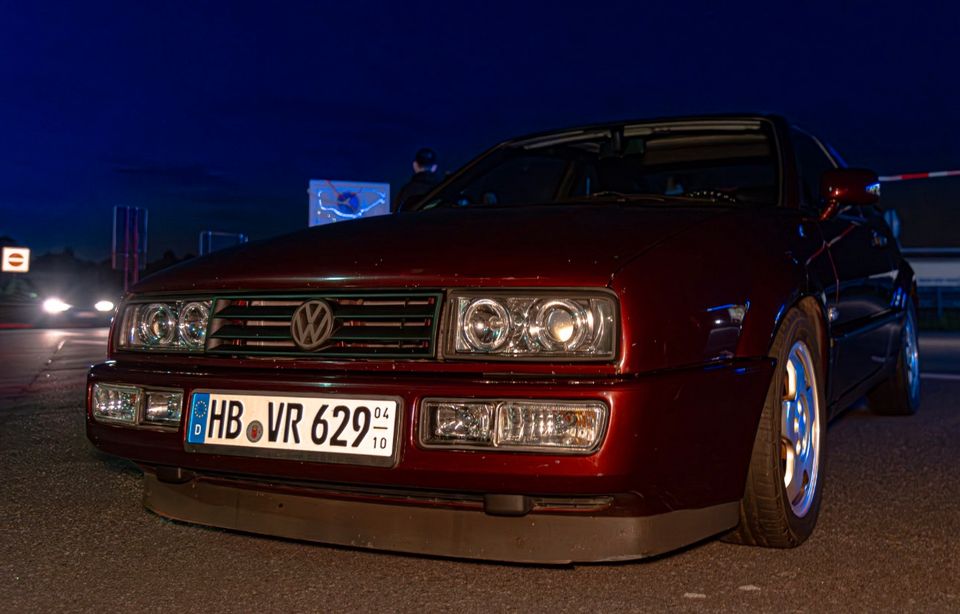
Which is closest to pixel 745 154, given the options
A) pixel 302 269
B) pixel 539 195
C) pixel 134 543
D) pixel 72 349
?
pixel 539 195

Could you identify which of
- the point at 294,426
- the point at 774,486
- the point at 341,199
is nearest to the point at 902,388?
the point at 774,486

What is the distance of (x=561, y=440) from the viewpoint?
7.38 feet

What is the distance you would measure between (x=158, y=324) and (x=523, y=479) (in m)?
1.26

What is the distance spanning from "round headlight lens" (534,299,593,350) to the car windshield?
1623 mm

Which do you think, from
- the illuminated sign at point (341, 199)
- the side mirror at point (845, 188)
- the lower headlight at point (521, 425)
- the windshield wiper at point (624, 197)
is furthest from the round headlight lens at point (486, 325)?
the illuminated sign at point (341, 199)

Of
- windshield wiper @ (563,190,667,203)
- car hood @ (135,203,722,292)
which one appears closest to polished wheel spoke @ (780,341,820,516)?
car hood @ (135,203,722,292)

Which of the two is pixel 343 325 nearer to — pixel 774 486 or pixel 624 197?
pixel 774 486

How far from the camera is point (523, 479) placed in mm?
2258

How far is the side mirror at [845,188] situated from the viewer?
3.80 m

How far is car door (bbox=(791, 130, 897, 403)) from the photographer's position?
372 centimetres

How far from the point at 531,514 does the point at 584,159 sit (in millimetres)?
2485

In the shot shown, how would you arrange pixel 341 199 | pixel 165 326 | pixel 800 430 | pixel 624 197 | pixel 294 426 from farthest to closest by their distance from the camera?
pixel 341 199 → pixel 624 197 → pixel 800 430 → pixel 165 326 → pixel 294 426

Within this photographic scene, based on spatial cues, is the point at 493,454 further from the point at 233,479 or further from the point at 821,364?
the point at 821,364

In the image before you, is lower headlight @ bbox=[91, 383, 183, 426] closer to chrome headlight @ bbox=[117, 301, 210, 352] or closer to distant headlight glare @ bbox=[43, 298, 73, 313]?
chrome headlight @ bbox=[117, 301, 210, 352]
